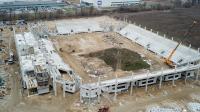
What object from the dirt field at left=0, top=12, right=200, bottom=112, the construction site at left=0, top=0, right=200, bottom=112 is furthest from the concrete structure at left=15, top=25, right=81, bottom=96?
the dirt field at left=0, top=12, right=200, bottom=112

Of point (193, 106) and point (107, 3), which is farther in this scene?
point (107, 3)

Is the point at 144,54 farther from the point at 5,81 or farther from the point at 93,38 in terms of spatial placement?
the point at 5,81

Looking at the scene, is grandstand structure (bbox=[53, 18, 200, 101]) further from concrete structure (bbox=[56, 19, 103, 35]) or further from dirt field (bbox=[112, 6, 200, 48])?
dirt field (bbox=[112, 6, 200, 48])

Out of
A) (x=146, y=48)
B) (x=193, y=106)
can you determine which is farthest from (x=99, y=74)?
(x=146, y=48)

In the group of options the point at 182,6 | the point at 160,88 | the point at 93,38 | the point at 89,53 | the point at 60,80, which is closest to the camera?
the point at 60,80

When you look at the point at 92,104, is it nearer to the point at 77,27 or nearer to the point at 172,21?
the point at 77,27

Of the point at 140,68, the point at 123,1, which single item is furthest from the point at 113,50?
the point at 123,1

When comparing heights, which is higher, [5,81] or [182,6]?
[182,6]

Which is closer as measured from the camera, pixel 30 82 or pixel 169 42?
pixel 30 82
